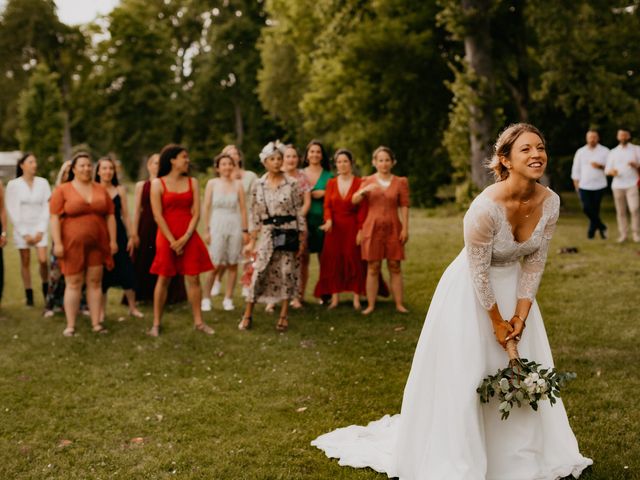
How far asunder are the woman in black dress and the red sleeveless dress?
4.91ft

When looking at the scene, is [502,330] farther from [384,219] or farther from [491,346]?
[384,219]

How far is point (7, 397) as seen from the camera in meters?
6.77

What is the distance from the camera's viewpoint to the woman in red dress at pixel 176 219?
868cm

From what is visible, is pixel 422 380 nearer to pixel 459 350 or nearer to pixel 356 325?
pixel 459 350

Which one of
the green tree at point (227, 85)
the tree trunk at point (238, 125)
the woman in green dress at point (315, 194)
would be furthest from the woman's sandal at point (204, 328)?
the tree trunk at point (238, 125)

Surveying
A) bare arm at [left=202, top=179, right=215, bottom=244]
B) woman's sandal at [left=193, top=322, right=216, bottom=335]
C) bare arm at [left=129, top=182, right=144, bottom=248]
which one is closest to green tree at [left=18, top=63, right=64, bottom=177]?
bare arm at [left=129, top=182, right=144, bottom=248]

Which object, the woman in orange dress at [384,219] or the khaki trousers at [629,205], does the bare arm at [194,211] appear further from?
the khaki trousers at [629,205]

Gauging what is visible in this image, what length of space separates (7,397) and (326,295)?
16.5ft

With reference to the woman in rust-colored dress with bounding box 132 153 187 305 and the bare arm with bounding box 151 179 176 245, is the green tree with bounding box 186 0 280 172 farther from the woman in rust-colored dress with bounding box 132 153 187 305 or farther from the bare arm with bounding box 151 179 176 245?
the bare arm with bounding box 151 179 176 245

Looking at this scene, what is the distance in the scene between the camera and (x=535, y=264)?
4.46 m

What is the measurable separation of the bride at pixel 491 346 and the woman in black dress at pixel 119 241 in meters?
6.41

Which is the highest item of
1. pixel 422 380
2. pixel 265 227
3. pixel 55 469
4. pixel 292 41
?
pixel 292 41

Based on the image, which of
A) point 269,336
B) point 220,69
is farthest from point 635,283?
point 220,69

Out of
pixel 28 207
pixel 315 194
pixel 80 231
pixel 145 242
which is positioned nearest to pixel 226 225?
pixel 145 242
